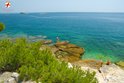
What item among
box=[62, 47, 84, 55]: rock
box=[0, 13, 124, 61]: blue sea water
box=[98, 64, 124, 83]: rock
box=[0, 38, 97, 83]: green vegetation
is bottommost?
box=[0, 13, 124, 61]: blue sea water

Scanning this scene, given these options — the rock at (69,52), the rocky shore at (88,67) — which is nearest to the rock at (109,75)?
the rocky shore at (88,67)

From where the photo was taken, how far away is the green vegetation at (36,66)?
11234 millimetres

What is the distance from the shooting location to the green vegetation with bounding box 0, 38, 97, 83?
1123 cm

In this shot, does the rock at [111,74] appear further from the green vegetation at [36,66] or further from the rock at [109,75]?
the green vegetation at [36,66]

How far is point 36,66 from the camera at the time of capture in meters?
12.4

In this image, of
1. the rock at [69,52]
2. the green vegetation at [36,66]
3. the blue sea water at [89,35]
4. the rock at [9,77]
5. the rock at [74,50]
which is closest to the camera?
the green vegetation at [36,66]

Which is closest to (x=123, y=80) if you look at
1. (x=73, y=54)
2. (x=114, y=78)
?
(x=114, y=78)

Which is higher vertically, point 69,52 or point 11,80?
point 11,80

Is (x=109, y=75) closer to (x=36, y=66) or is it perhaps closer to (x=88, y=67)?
(x=88, y=67)

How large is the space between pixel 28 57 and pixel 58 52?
910 inches

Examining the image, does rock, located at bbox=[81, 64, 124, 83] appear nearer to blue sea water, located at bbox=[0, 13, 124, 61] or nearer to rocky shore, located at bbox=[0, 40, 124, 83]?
rocky shore, located at bbox=[0, 40, 124, 83]

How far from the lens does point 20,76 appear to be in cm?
1156

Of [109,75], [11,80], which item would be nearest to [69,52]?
[109,75]

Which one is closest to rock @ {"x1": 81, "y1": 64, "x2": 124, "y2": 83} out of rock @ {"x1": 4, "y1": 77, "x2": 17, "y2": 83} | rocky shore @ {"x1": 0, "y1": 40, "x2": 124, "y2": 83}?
rocky shore @ {"x1": 0, "y1": 40, "x2": 124, "y2": 83}
